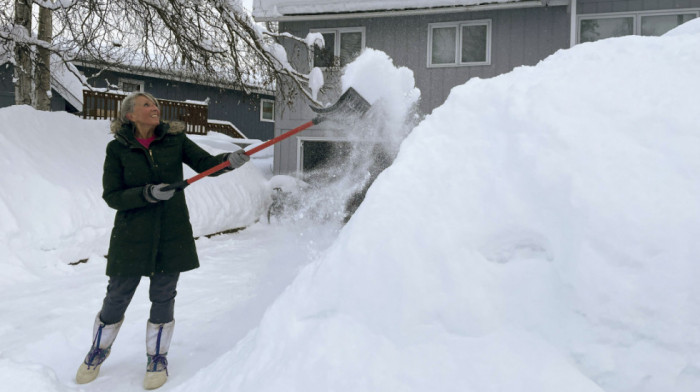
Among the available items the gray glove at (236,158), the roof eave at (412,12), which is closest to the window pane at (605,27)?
the roof eave at (412,12)

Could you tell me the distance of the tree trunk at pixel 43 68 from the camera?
891cm

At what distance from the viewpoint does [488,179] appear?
214 centimetres

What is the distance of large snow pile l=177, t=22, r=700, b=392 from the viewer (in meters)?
1.70

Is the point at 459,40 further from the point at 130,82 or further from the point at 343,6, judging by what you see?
the point at 130,82

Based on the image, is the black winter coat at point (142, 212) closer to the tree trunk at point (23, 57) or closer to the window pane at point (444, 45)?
the tree trunk at point (23, 57)

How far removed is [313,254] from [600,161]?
233 inches

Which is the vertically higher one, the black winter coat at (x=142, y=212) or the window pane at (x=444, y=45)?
the window pane at (x=444, y=45)

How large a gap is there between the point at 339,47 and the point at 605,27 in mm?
5608

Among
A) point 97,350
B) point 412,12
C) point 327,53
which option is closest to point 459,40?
point 412,12

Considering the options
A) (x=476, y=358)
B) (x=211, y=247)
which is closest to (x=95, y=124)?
(x=211, y=247)

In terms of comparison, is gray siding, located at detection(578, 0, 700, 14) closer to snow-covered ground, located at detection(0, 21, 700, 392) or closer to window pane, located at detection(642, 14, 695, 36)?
window pane, located at detection(642, 14, 695, 36)

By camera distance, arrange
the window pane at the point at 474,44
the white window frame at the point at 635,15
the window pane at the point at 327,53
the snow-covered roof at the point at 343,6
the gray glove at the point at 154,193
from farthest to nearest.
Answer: the window pane at the point at 327,53 < the window pane at the point at 474,44 < the snow-covered roof at the point at 343,6 < the white window frame at the point at 635,15 < the gray glove at the point at 154,193

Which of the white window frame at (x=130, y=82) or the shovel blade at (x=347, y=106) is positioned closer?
the shovel blade at (x=347, y=106)

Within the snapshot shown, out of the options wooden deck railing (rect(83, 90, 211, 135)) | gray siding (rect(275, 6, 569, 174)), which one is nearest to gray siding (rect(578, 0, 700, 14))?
gray siding (rect(275, 6, 569, 174))
